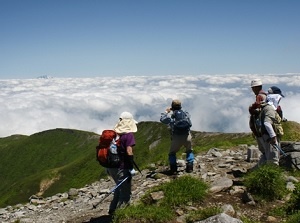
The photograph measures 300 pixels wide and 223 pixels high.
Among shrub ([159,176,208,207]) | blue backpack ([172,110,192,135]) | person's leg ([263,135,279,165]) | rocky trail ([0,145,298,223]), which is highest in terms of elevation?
blue backpack ([172,110,192,135])

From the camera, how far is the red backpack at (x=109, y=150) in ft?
35.4

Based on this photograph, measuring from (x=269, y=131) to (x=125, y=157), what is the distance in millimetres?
5674

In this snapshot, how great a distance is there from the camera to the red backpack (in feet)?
35.4

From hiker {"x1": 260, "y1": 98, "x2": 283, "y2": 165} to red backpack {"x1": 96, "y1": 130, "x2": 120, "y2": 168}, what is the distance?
19.4 feet

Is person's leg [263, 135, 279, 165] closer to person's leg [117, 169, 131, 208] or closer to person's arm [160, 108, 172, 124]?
person's arm [160, 108, 172, 124]

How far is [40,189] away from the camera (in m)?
161

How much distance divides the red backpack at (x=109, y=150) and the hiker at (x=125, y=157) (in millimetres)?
166

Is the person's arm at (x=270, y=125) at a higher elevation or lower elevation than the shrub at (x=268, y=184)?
higher

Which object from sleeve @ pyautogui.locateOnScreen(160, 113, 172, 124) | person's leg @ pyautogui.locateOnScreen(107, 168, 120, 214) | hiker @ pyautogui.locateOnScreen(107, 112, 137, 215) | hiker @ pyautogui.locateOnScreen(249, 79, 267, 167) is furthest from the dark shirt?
hiker @ pyautogui.locateOnScreen(249, 79, 267, 167)

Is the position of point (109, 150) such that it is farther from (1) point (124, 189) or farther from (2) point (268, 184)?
(2) point (268, 184)

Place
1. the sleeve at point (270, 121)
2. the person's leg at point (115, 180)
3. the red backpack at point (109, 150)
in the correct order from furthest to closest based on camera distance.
→ 1. the sleeve at point (270, 121)
2. the person's leg at point (115, 180)
3. the red backpack at point (109, 150)

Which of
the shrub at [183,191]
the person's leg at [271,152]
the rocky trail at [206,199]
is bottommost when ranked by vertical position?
the rocky trail at [206,199]

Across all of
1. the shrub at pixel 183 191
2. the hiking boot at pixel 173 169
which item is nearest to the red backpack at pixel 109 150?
the shrub at pixel 183 191

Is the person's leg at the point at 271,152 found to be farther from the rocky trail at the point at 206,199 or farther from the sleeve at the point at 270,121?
the rocky trail at the point at 206,199
